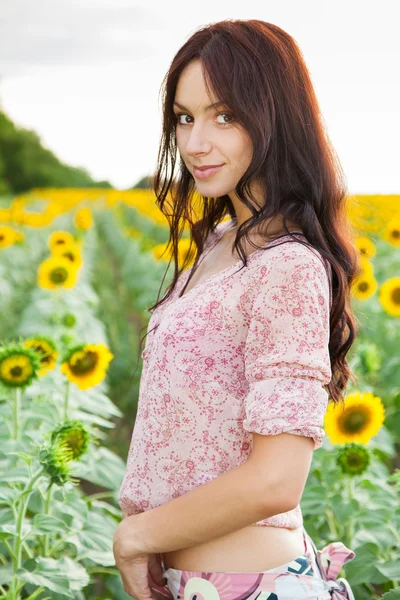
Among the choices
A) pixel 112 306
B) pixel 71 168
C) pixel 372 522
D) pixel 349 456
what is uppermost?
pixel 349 456

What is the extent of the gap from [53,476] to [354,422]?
102cm

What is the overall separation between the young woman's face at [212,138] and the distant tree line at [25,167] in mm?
48402

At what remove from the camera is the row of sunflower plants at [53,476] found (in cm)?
196

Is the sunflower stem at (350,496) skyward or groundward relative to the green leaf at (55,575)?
groundward

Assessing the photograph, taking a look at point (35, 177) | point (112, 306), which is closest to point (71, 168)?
point (35, 177)

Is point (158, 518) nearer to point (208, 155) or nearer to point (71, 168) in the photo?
point (208, 155)

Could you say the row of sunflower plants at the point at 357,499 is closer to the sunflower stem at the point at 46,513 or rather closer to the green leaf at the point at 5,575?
the sunflower stem at the point at 46,513

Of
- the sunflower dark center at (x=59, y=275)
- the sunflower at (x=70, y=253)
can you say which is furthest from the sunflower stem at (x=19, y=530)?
the sunflower at (x=70, y=253)

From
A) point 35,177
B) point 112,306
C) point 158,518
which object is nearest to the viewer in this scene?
point 158,518

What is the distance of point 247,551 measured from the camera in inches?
55.8

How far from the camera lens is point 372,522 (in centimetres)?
248

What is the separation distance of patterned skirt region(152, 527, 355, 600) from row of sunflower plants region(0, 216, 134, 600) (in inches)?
20.7

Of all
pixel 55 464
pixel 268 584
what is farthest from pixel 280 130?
pixel 55 464

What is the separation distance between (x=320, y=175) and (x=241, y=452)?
0.53 meters
